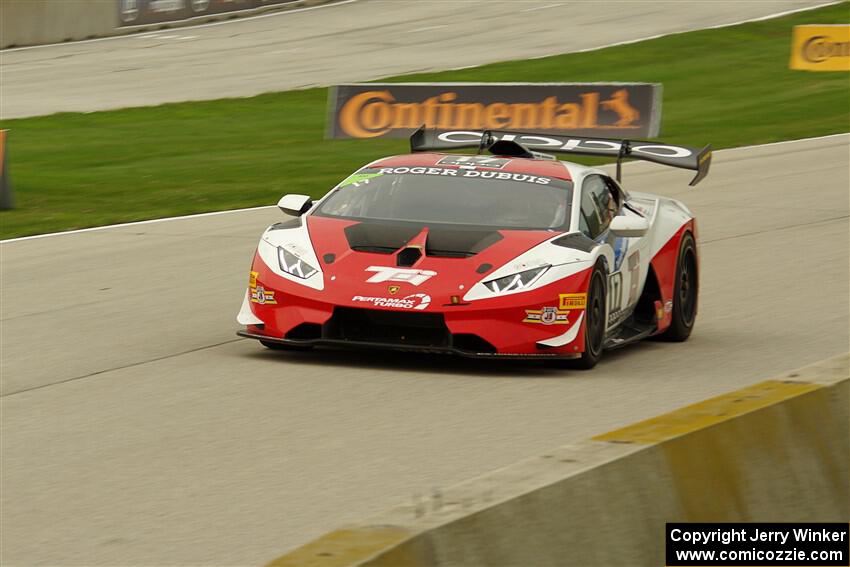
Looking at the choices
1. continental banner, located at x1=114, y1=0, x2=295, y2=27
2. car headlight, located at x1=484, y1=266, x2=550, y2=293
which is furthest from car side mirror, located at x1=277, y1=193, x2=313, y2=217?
continental banner, located at x1=114, y1=0, x2=295, y2=27

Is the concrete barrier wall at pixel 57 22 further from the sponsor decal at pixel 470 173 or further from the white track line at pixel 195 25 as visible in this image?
the sponsor decal at pixel 470 173

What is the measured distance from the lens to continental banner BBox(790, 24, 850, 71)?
3684cm

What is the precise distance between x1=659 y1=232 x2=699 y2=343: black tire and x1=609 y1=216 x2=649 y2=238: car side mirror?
115 centimetres

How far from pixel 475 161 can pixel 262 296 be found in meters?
1.97

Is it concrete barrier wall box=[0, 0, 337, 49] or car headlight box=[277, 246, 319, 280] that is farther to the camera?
concrete barrier wall box=[0, 0, 337, 49]

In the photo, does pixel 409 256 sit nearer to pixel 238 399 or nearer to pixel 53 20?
pixel 238 399

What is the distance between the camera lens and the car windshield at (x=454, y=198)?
10422mm

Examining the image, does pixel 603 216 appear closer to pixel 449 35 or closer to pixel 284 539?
pixel 284 539

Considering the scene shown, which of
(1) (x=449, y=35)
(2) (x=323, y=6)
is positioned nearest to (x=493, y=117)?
(1) (x=449, y=35)

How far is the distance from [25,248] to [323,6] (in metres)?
40.8

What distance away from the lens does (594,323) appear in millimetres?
10070

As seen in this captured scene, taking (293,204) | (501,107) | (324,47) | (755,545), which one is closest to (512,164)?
(293,204)

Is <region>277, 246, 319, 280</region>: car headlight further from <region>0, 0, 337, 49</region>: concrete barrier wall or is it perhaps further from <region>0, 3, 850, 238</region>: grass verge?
<region>0, 0, 337, 49</region>: concrete barrier wall

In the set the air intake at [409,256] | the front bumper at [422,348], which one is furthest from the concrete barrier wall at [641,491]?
the air intake at [409,256]
